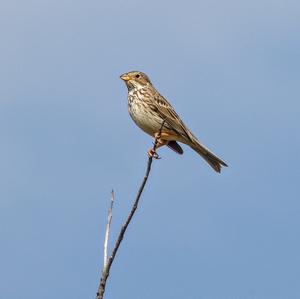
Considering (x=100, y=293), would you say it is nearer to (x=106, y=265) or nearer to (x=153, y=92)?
(x=106, y=265)

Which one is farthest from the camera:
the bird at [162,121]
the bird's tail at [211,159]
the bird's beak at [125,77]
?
the bird's beak at [125,77]

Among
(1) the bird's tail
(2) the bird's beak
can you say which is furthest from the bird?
(2) the bird's beak

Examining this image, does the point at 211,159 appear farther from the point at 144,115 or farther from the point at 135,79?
the point at 135,79

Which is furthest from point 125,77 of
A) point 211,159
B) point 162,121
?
point 211,159

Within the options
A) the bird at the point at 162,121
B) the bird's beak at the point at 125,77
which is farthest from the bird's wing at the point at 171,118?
the bird's beak at the point at 125,77

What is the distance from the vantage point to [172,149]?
1139 cm

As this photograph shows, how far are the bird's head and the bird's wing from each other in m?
0.56

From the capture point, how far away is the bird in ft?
36.2

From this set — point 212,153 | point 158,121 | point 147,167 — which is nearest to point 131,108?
point 158,121

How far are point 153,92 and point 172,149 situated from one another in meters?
1.16

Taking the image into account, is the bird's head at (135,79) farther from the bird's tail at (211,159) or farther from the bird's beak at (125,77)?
the bird's tail at (211,159)

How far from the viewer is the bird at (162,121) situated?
36.2ft

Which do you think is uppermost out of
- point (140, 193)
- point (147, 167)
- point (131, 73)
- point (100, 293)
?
point (131, 73)

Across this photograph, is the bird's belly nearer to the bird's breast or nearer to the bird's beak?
the bird's breast
